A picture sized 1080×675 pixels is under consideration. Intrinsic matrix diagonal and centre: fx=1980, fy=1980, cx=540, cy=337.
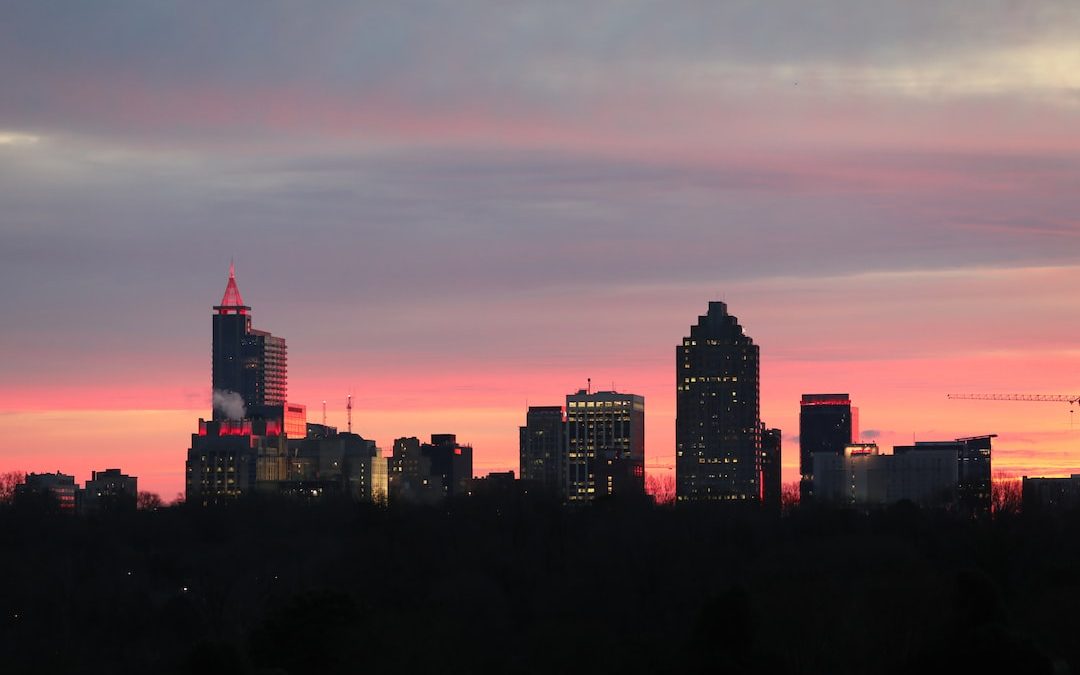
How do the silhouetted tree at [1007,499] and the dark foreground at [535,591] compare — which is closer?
the dark foreground at [535,591]

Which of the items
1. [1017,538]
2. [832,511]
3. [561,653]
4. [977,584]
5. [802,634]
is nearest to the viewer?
[977,584]

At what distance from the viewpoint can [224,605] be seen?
430 ft

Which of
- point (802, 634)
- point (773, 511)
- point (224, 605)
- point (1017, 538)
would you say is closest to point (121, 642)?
point (224, 605)

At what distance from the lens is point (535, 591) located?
131 meters

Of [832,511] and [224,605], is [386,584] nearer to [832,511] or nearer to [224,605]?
[224,605]

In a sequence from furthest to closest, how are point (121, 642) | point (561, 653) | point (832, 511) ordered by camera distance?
point (832, 511)
point (121, 642)
point (561, 653)

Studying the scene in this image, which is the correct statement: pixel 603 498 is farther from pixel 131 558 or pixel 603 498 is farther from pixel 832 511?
pixel 131 558

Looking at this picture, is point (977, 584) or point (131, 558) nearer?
point (977, 584)

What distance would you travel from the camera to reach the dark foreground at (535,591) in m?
85.6

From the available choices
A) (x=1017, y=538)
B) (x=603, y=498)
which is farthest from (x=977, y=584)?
(x=603, y=498)

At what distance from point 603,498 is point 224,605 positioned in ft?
207

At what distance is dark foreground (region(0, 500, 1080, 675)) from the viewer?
281 ft

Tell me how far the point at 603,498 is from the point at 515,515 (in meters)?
21.2

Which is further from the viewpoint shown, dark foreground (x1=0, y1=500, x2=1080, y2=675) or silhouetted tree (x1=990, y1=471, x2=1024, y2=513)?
silhouetted tree (x1=990, y1=471, x2=1024, y2=513)
